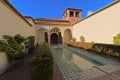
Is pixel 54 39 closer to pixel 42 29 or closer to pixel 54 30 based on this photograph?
pixel 54 30

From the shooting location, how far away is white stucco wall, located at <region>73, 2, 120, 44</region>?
965cm

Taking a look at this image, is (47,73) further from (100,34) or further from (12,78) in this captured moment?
(100,34)

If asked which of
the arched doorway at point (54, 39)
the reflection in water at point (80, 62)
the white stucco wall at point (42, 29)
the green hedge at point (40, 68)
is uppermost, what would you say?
the white stucco wall at point (42, 29)

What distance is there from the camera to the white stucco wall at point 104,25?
9.65 m

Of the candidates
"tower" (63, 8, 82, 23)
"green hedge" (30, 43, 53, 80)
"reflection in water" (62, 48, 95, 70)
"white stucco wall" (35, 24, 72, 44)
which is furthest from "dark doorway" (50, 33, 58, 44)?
"green hedge" (30, 43, 53, 80)

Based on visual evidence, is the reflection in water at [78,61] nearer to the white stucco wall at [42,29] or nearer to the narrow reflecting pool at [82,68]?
the narrow reflecting pool at [82,68]

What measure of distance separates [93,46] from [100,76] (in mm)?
6053

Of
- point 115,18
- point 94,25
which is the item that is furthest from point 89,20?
point 115,18

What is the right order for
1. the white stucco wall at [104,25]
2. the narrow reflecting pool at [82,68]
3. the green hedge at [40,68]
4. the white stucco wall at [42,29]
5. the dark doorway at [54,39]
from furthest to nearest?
the dark doorway at [54,39] < the white stucco wall at [42,29] < the white stucco wall at [104,25] < the narrow reflecting pool at [82,68] < the green hedge at [40,68]

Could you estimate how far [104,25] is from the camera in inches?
443

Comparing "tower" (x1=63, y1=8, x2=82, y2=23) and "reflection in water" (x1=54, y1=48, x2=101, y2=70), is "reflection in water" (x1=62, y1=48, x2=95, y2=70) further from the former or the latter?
"tower" (x1=63, y1=8, x2=82, y2=23)

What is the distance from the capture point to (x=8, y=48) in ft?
16.5

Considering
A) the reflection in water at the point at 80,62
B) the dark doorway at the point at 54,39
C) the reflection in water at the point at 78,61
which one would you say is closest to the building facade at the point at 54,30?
the dark doorway at the point at 54,39

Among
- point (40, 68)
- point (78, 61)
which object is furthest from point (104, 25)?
point (40, 68)
